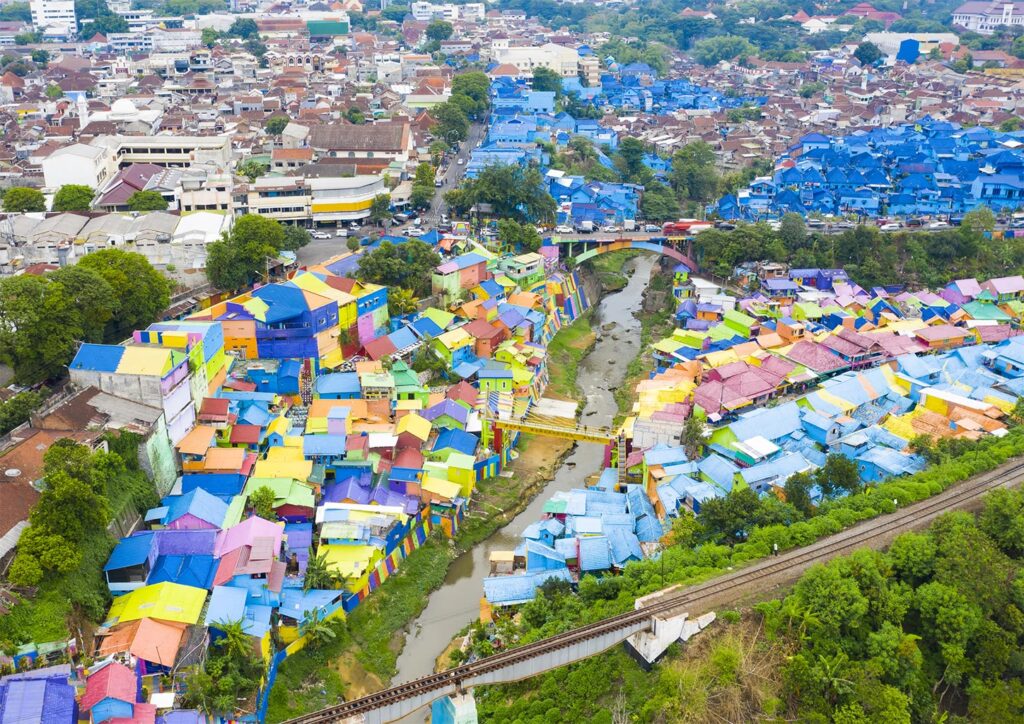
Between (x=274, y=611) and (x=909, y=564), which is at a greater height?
(x=909, y=564)

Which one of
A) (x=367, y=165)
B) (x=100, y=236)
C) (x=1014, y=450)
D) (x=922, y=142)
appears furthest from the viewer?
(x=922, y=142)

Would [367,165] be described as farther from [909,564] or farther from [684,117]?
[909,564]

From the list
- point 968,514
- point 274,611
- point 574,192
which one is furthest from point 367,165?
point 968,514

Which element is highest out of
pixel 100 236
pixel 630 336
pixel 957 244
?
pixel 100 236

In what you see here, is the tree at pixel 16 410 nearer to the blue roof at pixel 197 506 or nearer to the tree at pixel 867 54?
the blue roof at pixel 197 506

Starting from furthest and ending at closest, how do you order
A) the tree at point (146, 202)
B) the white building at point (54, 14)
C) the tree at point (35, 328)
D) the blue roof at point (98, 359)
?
the white building at point (54, 14) < the tree at point (146, 202) < the tree at point (35, 328) < the blue roof at point (98, 359)

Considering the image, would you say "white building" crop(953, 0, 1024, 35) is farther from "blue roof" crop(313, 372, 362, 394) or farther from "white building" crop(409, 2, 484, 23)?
"blue roof" crop(313, 372, 362, 394)

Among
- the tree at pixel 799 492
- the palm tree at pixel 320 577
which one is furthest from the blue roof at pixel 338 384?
the tree at pixel 799 492

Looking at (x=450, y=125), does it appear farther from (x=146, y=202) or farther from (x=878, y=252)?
(x=878, y=252)
